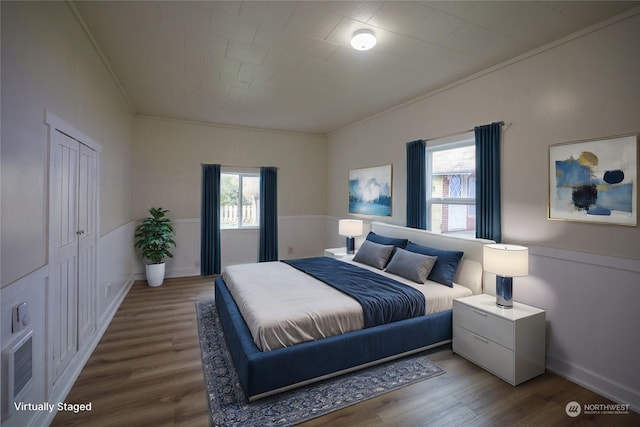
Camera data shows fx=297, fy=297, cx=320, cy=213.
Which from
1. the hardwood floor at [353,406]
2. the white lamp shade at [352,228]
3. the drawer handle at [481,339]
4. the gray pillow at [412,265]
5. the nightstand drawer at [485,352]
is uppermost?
the white lamp shade at [352,228]

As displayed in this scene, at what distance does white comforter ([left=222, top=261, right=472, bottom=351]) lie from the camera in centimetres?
220

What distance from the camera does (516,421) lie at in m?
1.91

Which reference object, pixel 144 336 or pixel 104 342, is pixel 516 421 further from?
pixel 104 342

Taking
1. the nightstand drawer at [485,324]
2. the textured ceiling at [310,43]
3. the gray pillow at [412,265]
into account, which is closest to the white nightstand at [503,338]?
the nightstand drawer at [485,324]

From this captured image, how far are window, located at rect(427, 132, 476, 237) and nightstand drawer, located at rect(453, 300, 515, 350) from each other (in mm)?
1089

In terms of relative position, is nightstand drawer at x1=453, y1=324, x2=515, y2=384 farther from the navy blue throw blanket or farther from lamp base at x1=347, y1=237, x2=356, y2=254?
lamp base at x1=347, y1=237, x2=356, y2=254

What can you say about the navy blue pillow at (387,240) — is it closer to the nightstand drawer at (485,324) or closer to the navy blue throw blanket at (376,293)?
the navy blue throw blanket at (376,293)

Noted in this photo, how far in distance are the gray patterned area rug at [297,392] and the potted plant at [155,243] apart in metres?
2.47

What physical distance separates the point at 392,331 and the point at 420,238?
1.55 metres

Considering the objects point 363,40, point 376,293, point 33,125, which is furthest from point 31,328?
point 363,40

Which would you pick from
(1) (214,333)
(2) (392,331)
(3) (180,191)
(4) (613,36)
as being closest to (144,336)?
(1) (214,333)

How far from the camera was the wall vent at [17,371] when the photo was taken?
1.39m

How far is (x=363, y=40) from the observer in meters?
2.42

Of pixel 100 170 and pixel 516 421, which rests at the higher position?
pixel 100 170
